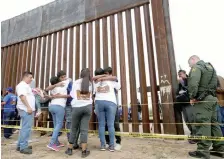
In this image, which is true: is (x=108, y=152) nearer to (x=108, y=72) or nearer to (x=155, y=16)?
(x=108, y=72)

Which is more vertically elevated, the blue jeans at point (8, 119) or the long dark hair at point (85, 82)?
the long dark hair at point (85, 82)

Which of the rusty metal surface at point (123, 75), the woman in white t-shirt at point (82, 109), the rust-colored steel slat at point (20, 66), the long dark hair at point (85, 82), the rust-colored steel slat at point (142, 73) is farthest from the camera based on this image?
the rust-colored steel slat at point (20, 66)

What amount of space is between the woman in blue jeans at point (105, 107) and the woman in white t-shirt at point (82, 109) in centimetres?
18

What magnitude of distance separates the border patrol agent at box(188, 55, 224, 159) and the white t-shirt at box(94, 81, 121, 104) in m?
1.24

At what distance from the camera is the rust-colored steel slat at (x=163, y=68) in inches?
167

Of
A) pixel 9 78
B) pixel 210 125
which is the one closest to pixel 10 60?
pixel 9 78

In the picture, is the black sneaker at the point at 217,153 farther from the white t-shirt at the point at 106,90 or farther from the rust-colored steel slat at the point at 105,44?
the rust-colored steel slat at the point at 105,44

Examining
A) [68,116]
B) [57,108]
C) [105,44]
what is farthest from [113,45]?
[57,108]

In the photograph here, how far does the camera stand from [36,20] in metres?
7.09

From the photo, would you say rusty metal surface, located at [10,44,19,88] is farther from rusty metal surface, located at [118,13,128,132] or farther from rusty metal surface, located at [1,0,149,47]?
rusty metal surface, located at [118,13,128,132]

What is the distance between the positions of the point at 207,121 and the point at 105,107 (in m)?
1.59

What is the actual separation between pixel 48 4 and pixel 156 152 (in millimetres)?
5852

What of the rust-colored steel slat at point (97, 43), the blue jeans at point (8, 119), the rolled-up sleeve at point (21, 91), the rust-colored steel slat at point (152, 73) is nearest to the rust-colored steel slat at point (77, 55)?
the rust-colored steel slat at point (97, 43)

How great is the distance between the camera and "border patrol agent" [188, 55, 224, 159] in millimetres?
3072
